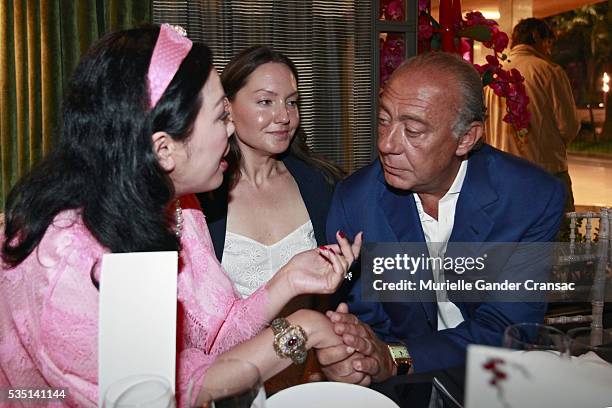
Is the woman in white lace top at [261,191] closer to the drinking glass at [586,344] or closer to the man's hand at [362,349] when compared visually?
the man's hand at [362,349]

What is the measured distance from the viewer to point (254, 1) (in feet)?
Answer: 10.8

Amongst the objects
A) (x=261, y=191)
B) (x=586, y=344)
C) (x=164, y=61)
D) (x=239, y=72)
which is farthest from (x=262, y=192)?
(x=586, y=344)

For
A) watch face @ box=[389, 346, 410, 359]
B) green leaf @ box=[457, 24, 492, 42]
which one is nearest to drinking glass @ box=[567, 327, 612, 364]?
watch face @ box=[389, 346, 410, 359]

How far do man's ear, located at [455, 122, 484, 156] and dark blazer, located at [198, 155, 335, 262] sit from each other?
798 millimetres

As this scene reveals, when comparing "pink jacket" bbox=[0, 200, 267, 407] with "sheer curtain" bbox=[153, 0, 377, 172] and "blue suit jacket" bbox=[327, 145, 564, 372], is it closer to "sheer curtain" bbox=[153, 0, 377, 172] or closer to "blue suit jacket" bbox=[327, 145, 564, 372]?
"blue suit jacket" bbox=[327, 145, 564, 372]

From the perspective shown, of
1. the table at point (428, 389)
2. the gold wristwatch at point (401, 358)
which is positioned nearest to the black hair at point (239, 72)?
the gold wristwatch at point (401, 358)

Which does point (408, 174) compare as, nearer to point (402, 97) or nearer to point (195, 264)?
point (402, 97)

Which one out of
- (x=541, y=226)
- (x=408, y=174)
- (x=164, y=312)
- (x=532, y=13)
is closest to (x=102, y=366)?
(x=164, y=312)

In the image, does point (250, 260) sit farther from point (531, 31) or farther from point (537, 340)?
point (531, 31)

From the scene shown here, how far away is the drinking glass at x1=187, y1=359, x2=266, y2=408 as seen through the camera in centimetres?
66

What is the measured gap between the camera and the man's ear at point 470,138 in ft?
6.09

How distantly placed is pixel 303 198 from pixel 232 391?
1861mm

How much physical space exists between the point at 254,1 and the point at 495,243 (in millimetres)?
2258

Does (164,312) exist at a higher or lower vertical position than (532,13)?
lower
